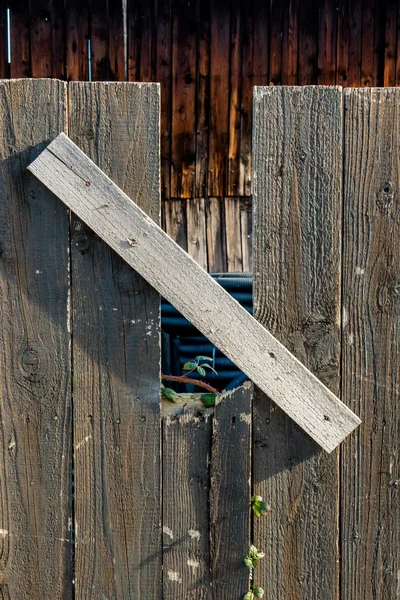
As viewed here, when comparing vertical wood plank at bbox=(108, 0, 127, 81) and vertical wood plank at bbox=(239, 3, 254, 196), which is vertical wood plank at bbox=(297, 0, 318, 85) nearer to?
vertical wood plank at bbox=(239, 3, 254, 196)

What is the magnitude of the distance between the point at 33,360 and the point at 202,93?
17.0 feet

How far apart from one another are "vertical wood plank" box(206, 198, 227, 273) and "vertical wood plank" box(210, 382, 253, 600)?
16.4ft

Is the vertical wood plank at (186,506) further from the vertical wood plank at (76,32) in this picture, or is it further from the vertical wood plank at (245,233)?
the vertical wood plank at (76,32)

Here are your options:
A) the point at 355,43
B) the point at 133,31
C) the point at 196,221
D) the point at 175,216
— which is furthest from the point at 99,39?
the point at 355,43

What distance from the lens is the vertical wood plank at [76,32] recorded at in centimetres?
643

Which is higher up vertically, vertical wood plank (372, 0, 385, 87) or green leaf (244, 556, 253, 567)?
vertical wood plank (372, 0, 385, 87)

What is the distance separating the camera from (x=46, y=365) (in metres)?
1.98

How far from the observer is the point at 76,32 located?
6.46 meters

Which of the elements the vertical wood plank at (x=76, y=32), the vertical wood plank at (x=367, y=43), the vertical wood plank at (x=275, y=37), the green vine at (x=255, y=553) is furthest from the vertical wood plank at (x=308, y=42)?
the green vine at (x=255, y=553)

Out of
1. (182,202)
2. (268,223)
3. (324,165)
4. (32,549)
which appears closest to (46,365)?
(32,549)

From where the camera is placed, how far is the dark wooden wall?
646 cm

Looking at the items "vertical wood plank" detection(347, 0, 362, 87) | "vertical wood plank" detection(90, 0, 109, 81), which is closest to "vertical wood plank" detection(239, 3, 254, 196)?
"vertical wood plank" detection(347, 0, 362, 87)

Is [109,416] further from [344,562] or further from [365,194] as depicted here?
[365,194]

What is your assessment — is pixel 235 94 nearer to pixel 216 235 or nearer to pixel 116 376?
pixel 216 235
